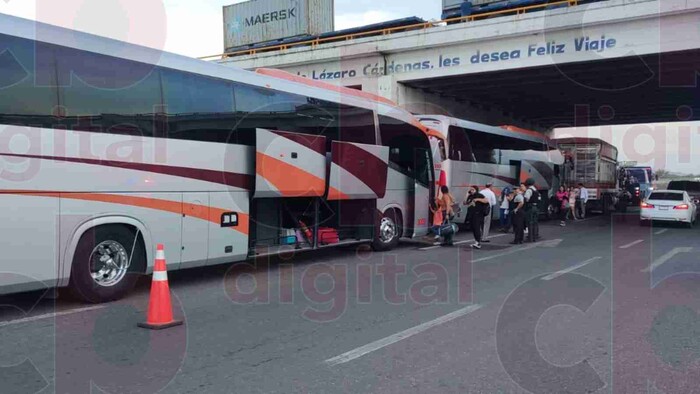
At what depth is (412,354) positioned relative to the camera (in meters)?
5.61

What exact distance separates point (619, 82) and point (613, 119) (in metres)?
14.9

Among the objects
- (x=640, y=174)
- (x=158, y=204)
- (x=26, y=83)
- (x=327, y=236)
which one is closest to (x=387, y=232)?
(x=327, y=236)

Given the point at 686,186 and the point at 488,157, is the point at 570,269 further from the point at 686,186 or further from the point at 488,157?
the point at 686,186

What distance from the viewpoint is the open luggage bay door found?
1014 cm

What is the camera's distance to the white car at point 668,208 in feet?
69.5

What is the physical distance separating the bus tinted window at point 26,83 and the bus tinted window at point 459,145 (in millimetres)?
13303

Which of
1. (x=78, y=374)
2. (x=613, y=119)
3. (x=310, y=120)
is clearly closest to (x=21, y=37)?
(x=78, y=374)

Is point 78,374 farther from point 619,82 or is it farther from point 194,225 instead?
point 619,82

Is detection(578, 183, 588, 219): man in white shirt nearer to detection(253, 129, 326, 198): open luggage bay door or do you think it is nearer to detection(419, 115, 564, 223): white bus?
detection(419, 115, 564, 223): white bus

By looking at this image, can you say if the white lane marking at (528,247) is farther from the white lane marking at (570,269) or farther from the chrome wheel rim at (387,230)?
the chrome wheel rim at (387,230)

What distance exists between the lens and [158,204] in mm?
8586

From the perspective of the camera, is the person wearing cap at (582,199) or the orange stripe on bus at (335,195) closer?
the orange stripe on bus at (335,195)

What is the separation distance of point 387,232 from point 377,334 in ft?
25.6

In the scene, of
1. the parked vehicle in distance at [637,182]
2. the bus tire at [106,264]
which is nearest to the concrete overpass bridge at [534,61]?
the parked vehicle in distance at [637,182]
